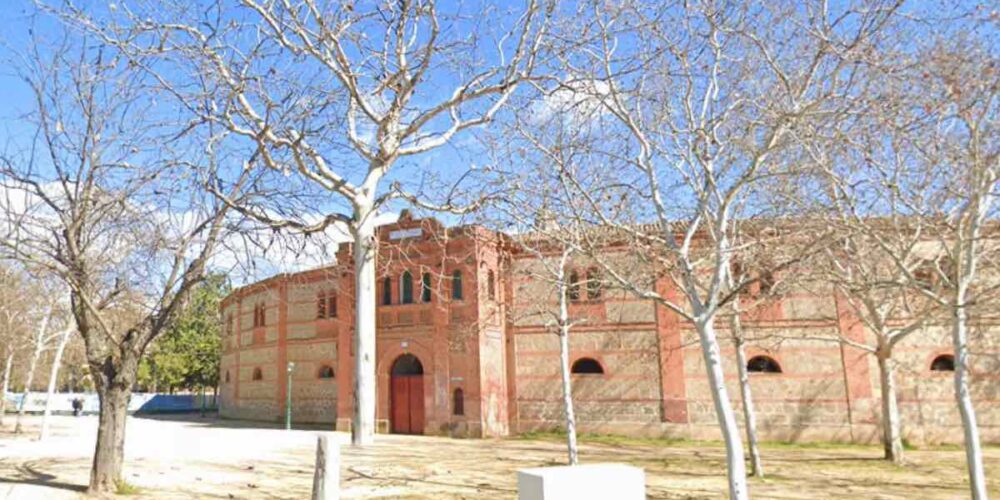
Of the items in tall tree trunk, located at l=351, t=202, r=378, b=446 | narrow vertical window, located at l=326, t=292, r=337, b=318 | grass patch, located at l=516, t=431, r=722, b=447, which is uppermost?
narrow vertical window, located at l=326, t=292, r=337, b=318

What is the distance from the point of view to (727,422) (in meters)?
7.79

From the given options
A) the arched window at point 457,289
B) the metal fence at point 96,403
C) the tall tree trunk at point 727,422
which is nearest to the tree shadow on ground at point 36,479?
the tall tree trunk at point 727,422

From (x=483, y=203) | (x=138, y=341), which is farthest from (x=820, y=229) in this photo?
(x=138, y=341)

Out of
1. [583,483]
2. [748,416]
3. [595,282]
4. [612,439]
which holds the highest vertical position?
[595,282]

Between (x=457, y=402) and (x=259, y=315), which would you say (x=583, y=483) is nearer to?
(x=457, y=402)

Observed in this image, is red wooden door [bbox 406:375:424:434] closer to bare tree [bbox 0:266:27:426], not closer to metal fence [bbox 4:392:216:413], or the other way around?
bare tree [bbox 0:266:27:426]

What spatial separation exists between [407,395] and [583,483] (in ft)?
61.9

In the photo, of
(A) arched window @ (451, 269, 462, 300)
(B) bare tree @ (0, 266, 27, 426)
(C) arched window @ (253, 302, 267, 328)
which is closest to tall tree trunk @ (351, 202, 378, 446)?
(A) arched window @ (451, 269, 462, 300)

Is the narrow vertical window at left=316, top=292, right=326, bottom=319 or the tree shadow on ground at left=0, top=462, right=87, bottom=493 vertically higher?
the narrow vertical window at left=316, top=292, right=326, bottom=319

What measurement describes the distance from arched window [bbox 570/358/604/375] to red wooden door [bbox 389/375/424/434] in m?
5.56

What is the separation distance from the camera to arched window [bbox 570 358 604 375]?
22.8m

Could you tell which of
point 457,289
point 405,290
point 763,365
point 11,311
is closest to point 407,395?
point 405,290

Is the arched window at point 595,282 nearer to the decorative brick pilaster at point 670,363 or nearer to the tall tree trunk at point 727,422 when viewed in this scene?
the tall tree trunk at point 727,422

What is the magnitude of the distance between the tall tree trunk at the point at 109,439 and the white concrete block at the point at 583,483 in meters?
7.79
